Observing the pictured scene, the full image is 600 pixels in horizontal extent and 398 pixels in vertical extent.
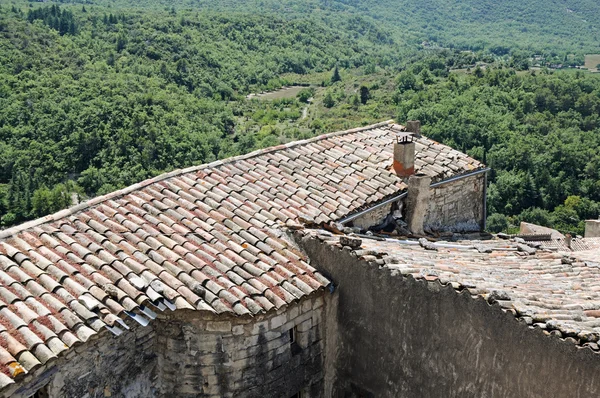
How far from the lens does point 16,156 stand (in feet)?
166

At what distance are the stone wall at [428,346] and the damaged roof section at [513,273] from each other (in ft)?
0.37

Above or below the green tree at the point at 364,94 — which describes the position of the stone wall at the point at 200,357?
above

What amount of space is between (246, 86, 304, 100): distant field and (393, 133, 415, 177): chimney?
7260 cm

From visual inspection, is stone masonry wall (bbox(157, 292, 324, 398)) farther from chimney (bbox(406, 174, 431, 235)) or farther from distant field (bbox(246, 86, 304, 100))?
distant field (bbox(246, 86, 304, 100))

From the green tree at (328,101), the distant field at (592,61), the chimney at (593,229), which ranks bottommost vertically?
the distant field at (592,61)

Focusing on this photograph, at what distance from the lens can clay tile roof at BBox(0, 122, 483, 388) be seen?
7090mm

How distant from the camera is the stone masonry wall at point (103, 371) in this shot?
680 centimetres

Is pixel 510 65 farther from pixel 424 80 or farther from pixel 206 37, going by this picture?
pixel 206 37

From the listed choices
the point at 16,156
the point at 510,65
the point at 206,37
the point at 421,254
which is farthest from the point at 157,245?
the point at 206,37

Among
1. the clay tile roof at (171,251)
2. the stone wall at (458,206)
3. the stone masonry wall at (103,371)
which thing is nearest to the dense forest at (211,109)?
the stone wall at (458,206)

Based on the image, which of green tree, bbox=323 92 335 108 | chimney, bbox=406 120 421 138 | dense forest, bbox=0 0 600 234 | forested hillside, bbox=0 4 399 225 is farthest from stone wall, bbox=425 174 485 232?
green tree, bbox=323 92 335 108

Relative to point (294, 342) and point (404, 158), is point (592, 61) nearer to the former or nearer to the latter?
point (404, 158)

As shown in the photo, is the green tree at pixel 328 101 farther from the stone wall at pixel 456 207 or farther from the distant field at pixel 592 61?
the stone wall at pixel 456 207

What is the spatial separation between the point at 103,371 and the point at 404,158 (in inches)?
276
